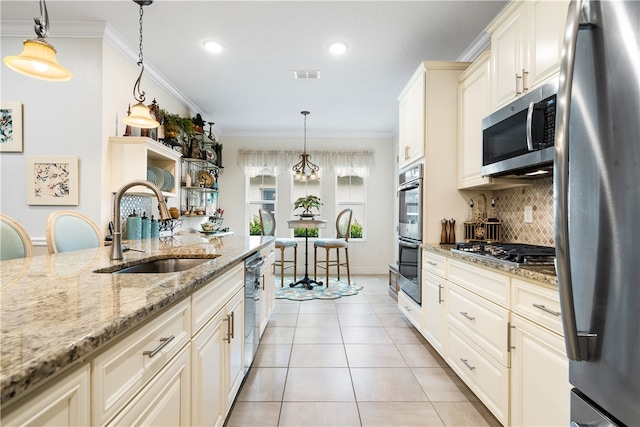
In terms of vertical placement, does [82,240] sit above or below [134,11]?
below

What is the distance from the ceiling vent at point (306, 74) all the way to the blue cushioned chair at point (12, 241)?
2818 millimetres

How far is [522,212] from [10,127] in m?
4.31

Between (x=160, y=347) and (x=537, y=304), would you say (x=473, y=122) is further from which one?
(x=160, y=347)

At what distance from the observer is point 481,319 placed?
1.79 metres

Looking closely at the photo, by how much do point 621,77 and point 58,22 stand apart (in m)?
3.76

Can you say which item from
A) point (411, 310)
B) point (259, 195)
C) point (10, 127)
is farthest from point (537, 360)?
point (259, 195)

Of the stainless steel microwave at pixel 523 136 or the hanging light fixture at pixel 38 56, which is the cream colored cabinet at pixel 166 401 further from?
the stainless steel microwave at pixel 523 136

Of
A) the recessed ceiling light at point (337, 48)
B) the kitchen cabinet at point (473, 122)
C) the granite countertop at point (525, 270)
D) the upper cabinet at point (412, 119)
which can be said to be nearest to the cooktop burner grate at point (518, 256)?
the granite countertop at point (525, 270)

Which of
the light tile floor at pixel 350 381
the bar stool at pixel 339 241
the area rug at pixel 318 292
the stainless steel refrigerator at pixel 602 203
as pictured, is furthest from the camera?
the bar stool at pixel 339 241

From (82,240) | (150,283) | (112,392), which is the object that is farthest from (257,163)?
(112,392)

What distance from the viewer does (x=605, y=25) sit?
2.08 feet

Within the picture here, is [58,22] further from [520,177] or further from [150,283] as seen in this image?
[520,177]

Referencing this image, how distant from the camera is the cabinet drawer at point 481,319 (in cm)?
159

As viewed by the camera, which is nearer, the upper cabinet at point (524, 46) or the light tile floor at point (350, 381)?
the upper cabinet at point (524, 46)
